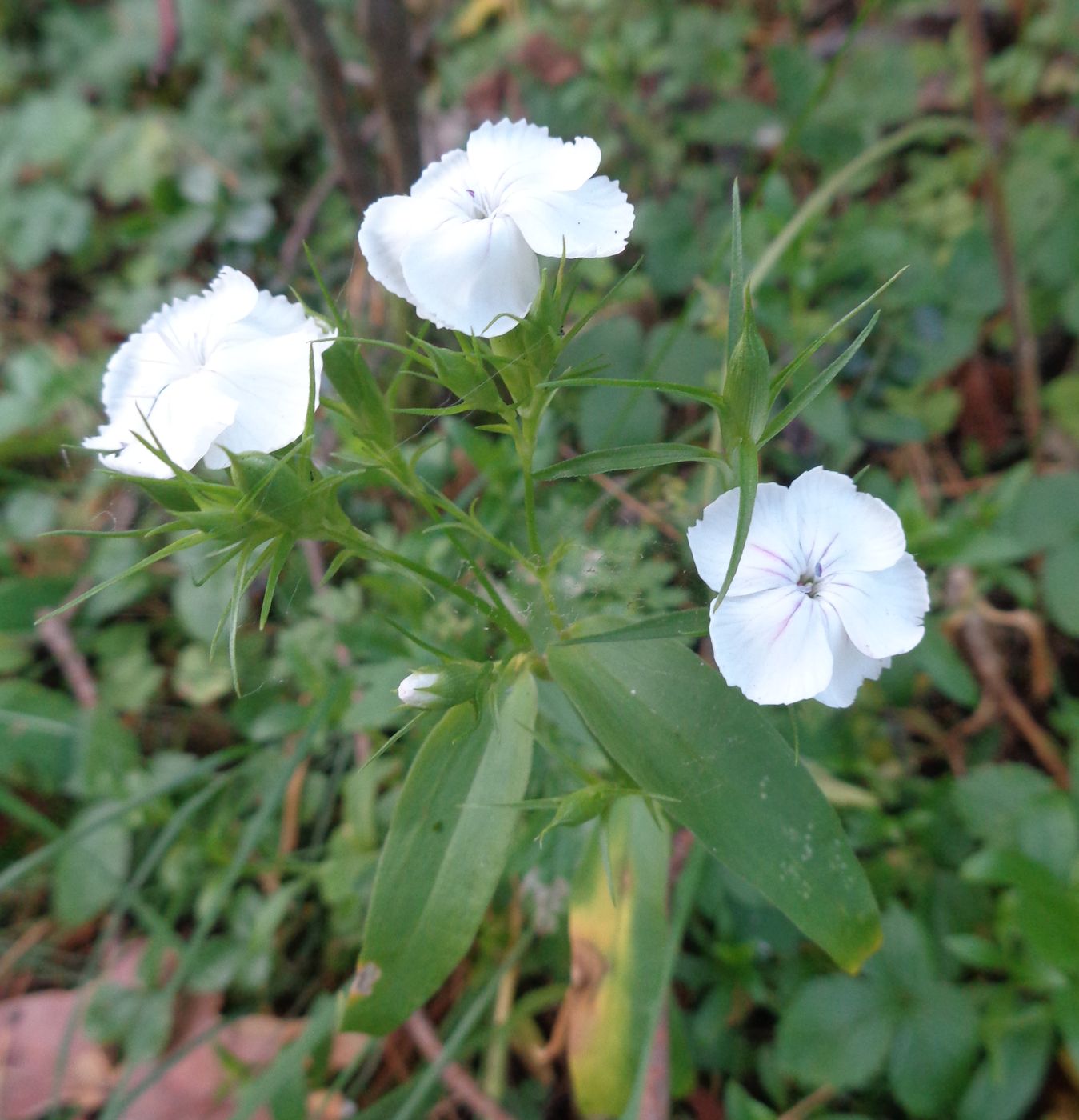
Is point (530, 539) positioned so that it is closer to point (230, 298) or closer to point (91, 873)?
point (230, 298)

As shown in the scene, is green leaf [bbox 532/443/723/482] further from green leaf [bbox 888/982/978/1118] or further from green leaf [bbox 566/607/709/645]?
green leaf [bbox 888/982/978/1118]

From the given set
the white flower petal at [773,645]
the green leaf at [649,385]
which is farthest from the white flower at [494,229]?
the white flower petal at [773,645]

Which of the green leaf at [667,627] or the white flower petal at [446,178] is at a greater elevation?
the white flower petal at [446,178]

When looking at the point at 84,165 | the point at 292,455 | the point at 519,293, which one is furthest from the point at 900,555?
the point at 84,165

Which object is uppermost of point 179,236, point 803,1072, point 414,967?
point 179,236

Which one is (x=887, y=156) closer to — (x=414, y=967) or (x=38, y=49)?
(x=414, y=967)

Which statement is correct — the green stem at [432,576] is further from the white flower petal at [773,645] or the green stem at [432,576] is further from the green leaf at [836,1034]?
the green leaf at [836,1034]

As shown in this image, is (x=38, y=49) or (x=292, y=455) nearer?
(x=292, y=455)
